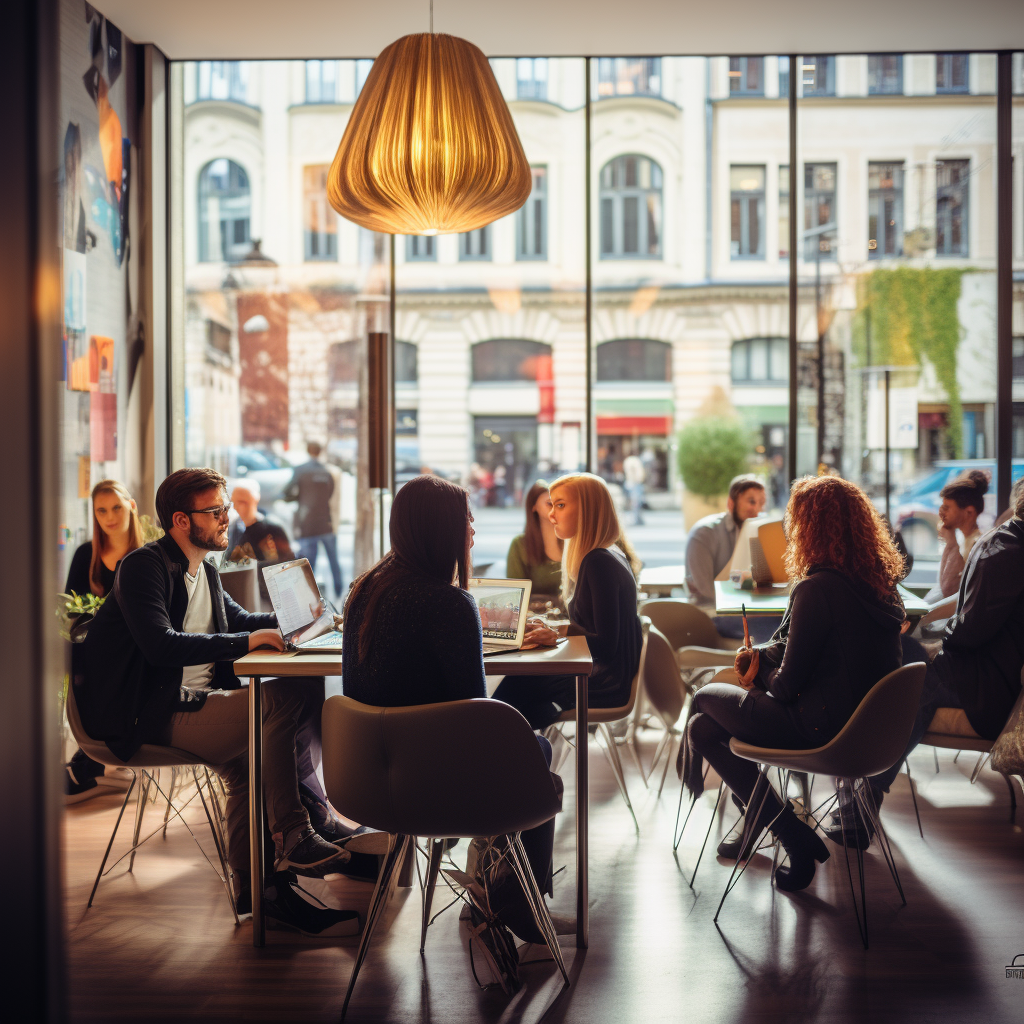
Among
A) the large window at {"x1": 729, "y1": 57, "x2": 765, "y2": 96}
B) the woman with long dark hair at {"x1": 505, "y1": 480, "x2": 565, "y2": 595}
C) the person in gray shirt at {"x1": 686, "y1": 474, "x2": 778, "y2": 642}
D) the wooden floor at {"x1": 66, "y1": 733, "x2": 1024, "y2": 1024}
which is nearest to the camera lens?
the wooden floor at {"x1": 66, "y1": 733, "x2": 1024, "y2": 1024}

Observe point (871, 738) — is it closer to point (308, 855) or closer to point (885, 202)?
point (308, 855)

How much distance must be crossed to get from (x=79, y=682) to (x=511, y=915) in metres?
1.51

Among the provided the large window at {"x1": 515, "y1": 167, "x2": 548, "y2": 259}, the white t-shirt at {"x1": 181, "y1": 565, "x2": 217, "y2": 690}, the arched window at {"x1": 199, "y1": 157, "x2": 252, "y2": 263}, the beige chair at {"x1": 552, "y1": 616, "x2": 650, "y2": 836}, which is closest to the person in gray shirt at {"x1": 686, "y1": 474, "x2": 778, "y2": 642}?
the beige chair at {"x1": 552, "y1": 616, "x2": 650, "y2": 836}

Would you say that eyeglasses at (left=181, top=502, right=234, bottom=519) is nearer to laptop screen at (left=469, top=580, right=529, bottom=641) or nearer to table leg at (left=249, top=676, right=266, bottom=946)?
table leg at (left=249, top=676, right=266, bottom=946)

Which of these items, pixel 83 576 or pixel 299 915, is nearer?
pixel 299 915

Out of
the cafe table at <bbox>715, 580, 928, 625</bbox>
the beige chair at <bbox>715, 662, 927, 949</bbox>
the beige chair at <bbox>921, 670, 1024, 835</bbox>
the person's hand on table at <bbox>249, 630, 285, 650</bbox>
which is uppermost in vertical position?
the person's hand on table at <bbox>249, 630, 285, 650</bbox>

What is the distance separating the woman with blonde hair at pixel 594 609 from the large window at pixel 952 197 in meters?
3.37

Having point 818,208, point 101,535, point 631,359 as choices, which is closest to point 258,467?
point 101,535

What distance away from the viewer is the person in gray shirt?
5043 millimetres

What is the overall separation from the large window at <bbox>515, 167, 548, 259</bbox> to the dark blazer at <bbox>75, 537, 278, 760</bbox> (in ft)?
11.6

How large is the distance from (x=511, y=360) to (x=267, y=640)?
10.8 ft

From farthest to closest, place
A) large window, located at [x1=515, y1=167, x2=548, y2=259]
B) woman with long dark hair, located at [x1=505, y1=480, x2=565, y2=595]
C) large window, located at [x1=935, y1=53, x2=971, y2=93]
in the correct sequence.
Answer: large window, located at [x1=515, y1=167, x2=548, y2=259] → large window, located at [x1=935, y1=53, x2=971, y2=93] → woman with long dark hair, located at [x1=505, y1=480, x2=565, y2=595]

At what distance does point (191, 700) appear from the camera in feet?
9.62

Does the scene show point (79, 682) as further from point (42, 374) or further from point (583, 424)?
point (583, 424)
